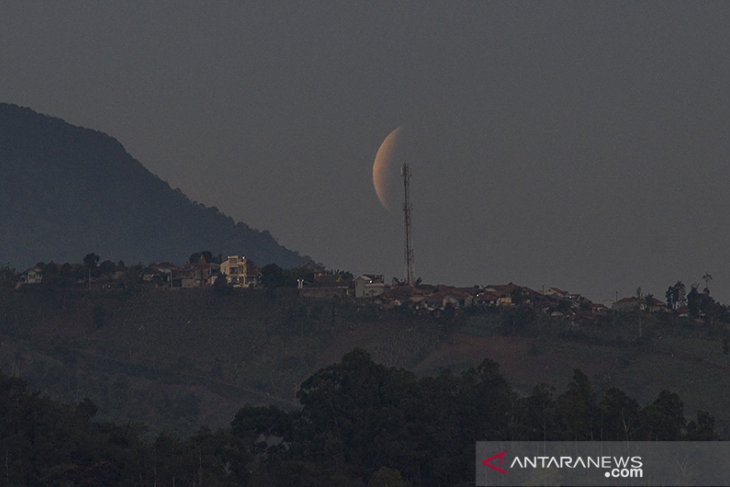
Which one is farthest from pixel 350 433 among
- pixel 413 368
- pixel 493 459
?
pixel 413 368

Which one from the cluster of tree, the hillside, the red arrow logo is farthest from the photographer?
the hillside

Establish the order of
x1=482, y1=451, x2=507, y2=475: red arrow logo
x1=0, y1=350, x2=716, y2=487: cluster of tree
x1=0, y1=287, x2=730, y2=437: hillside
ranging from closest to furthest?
x1=482, y1=451, x2=507, y2=475: red arrow logo, x1=0, y1=350, x2=716, y2=487: cluster of tree, x1=0, y1=287, x2=730, y2=437: hillside

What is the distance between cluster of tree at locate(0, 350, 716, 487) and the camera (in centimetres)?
7288

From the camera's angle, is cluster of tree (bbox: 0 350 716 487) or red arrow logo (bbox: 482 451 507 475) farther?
cluster of tree (bbox: 0 350 716 487)

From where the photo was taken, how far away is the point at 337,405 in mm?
84250

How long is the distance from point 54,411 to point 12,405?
2331 mm

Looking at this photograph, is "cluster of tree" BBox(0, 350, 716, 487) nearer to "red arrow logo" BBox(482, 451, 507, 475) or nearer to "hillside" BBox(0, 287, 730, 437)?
"red arrow logo" BBox(482, 451, 507, 475)

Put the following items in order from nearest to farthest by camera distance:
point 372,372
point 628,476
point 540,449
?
1. point 628,476
2. point 540,449
3. point 372,372

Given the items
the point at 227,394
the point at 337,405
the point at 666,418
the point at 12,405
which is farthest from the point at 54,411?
the point at 227,394

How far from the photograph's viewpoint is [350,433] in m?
82.7

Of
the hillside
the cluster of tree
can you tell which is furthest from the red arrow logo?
the hillside

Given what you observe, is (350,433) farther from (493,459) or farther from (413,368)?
(413,368)

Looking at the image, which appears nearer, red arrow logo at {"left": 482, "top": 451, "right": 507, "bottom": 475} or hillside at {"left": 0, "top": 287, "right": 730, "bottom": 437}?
red arrow logo at {"left": 482, "top": 451, "right": 507, "bottom": 475}

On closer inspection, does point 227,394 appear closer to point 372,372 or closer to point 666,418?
point 372,372
